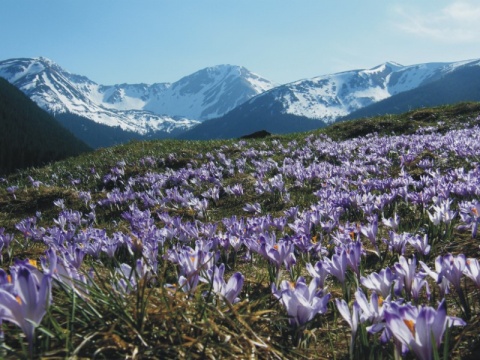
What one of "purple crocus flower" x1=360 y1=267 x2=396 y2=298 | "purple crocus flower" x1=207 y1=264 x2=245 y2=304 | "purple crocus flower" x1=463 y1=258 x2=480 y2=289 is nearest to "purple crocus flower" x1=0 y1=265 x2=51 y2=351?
"purple crocus flower" x1=207 y1=264 x2=245 y2=304

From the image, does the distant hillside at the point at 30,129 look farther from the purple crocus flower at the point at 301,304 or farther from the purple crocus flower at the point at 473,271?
the purple crocus flower at the point at 473,271

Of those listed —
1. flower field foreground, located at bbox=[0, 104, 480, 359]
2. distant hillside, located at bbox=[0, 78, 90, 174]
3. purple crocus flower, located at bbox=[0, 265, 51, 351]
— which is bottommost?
flower field foreground, located at bbox=[0, 104, 480, 359]

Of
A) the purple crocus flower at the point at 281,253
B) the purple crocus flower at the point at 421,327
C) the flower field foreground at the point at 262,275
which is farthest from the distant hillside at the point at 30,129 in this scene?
the purple crocus flower at the point at 421,327

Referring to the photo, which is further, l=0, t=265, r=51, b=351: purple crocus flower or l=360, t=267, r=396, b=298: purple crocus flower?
l=360, t=267, r=396, b=298: purple crocus flower

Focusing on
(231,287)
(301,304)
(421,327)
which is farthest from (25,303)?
(421,327)

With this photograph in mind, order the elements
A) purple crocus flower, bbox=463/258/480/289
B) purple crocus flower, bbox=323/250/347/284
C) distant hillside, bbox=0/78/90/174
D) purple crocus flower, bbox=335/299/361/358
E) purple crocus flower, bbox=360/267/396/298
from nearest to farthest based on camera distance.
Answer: purple crocus flower, bbox=335/299/361/358
purple crocus flower, bbox=463/258/480/289
purple crocus flower, bbox=360/267/396/298
purple crocus flower, bbox=323/250/347/284
distant hillside, bbox=0/78/90/174

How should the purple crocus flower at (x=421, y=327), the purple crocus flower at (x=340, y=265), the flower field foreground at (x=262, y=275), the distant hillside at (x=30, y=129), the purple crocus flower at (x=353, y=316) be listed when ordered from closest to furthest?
the purple crocus flower at (x=421, y=327), the flower field foreground at (x=262, y=275), the purple crocus flower at (x=353, y=316), the purple crocus flower at (x=340, y=265), the distant hillside at (x=30, y=129)

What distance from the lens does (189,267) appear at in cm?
250

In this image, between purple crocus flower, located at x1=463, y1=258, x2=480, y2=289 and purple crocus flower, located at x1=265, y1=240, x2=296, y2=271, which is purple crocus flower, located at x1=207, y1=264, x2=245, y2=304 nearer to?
purple crocus flower, located at x1=265, y1=240, x2=296, y2=271

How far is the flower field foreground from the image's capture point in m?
1.63

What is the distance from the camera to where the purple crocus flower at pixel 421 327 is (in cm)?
145

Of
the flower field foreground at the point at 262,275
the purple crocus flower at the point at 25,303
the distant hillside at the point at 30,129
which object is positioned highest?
the distant hillside at the point at 30,129

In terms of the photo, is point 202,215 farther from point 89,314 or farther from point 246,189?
point 89,314

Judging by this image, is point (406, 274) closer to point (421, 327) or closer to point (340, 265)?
point (340, 265)
